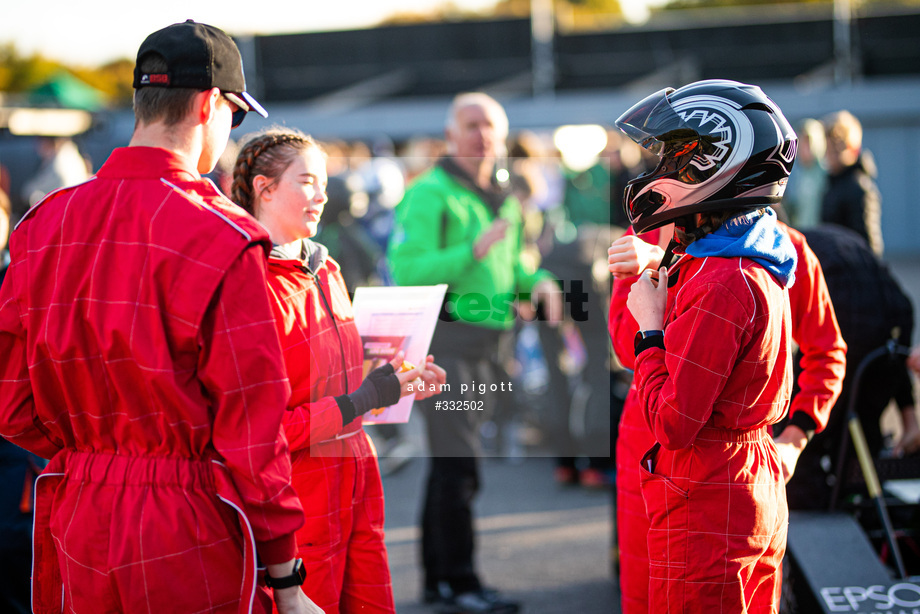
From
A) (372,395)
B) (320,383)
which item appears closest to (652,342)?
(372,395)

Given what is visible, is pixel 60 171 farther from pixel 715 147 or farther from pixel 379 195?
pixel 715 147

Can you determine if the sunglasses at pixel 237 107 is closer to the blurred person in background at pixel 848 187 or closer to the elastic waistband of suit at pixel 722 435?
the elastic waistband of suit at pixel 722 435

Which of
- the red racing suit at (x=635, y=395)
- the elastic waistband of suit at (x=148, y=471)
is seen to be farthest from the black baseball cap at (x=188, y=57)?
the red racing suit at (x=635, y=395)

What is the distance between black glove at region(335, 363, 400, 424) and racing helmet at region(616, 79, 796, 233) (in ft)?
3.03

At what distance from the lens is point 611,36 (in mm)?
19625

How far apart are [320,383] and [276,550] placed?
0.64 m

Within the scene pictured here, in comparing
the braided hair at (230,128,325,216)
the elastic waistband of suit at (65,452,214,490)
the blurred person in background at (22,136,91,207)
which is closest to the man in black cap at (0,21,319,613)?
the elastic waistband of suit at (65,452,214,490)

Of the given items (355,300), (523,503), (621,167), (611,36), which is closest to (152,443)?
(355,300)

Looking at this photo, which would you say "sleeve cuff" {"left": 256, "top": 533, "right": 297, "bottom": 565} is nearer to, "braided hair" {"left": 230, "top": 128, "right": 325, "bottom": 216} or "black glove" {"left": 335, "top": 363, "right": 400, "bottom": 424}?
"black glove" {"left": 335, "top": 363, "right": 400, "bottom": 424}

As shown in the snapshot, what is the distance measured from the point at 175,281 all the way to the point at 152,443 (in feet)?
1.19

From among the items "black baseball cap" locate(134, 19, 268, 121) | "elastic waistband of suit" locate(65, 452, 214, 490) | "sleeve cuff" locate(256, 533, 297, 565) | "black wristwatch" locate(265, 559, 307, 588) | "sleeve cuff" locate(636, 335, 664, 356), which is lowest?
"black wristwatch" locate(265, 559, 307, 588)

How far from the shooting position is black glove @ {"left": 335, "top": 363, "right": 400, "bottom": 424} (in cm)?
236

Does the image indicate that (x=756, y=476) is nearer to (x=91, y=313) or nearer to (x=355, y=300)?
(x=355, y=300)

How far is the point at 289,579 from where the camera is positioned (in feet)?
6.07
